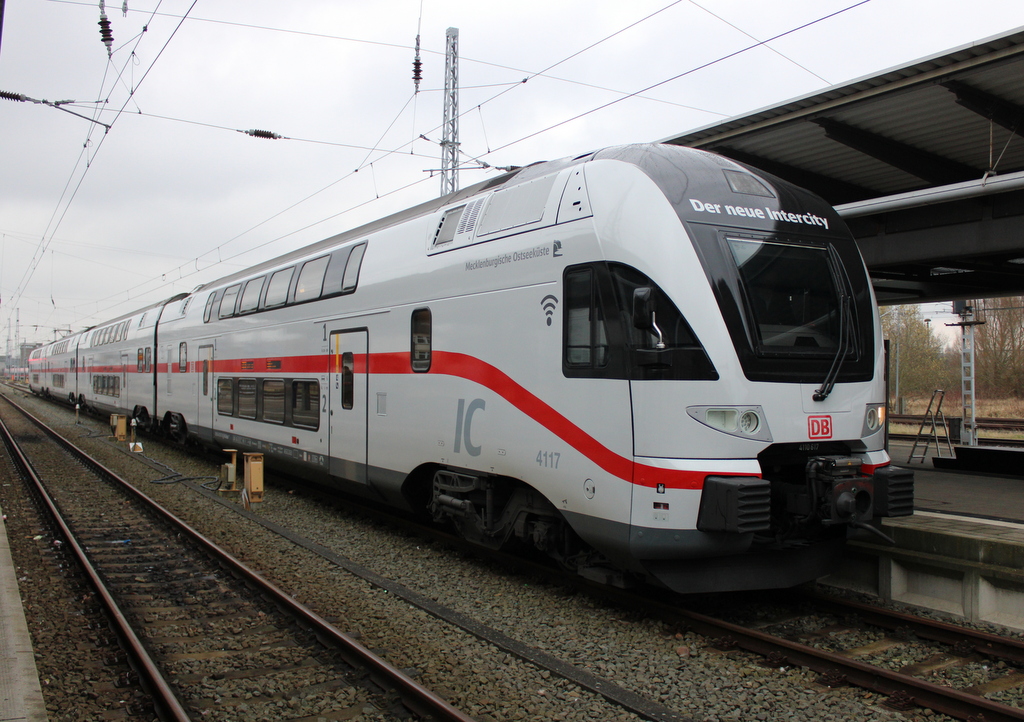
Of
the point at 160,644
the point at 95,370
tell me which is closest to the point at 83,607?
the point at 160,644

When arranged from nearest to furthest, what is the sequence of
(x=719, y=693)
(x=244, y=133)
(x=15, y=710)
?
(x=15, y=710) → (x=719, y=693) → (x=244, y=133)

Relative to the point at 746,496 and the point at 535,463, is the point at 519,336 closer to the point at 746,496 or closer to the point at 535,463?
the point at 535,463

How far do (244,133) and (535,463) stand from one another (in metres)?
10.2

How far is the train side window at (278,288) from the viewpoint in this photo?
36.9 feet

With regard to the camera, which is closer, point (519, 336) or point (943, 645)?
point (943, 645)

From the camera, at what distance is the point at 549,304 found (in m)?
5.98

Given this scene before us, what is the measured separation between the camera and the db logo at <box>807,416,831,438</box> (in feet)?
17.8

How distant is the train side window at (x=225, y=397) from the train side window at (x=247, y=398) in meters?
0.51

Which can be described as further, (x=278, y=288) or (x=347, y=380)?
(x=278, y=288)

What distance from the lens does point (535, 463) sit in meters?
6.06

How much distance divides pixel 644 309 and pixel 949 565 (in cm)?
315

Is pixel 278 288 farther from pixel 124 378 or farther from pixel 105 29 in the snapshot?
pixel 124 378

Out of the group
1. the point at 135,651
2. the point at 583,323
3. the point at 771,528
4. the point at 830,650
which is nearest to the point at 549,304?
the point at 583,323

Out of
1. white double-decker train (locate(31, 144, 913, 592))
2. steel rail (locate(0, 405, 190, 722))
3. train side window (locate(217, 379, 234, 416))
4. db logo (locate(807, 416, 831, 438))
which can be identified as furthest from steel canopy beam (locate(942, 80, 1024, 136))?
train side window (locate(217, 379, 234, 416))
